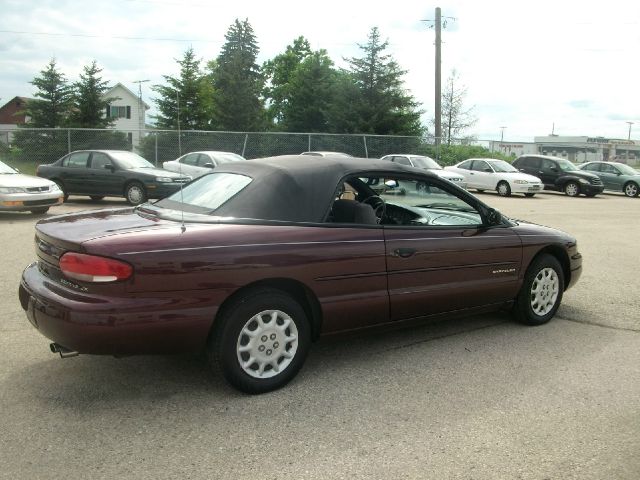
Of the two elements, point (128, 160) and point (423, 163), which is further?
point (423, 163)

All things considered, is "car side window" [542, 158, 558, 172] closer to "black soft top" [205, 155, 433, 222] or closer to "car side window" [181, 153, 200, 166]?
"car side window" [181, 153, 200, 166]

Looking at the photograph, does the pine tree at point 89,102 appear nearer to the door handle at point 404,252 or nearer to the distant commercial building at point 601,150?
the distant commercial building at point 601,150

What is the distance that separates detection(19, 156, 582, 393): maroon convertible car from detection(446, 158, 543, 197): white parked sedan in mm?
17952

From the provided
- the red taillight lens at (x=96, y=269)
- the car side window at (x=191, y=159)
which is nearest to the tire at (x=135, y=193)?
the car side window at (x=191, y=159)

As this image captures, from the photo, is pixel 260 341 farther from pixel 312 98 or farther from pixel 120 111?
pixel 120 111

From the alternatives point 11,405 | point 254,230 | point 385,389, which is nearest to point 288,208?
point 254,230

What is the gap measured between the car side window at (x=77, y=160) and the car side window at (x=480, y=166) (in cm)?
1463

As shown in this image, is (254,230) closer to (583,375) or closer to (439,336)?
(439,336)

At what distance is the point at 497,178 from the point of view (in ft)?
72.9

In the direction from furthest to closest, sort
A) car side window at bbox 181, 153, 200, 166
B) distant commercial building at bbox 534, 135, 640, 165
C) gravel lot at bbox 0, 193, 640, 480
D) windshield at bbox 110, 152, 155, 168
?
distant commercial building at bbox 534, 135, 640, 165, car side window at bbox 181, 153, 200, 166, windshield at bbox 110, 152, 155, 168, gravel lot at bbox 0, 193, 640, 480

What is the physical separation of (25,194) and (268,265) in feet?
32.5

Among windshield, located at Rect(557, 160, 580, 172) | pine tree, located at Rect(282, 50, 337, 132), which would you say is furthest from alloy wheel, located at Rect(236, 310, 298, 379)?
pine tree, located at Rect(282, 50, 337, 132)

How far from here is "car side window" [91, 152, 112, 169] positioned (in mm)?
14852

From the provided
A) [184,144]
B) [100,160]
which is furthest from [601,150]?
[100,160]
